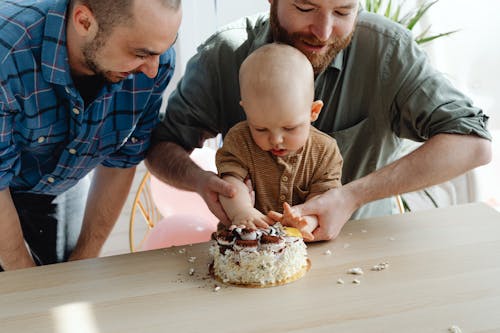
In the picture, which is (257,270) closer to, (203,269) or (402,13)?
(203,269)

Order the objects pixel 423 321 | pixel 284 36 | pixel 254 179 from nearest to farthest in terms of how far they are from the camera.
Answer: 1. pixel 423 321
2. pixel 254 179
3. pixel 284 36

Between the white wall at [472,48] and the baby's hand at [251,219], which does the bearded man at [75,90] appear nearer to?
the baby's hand at [251,219]

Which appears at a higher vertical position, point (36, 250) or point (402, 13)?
point (402, 13)

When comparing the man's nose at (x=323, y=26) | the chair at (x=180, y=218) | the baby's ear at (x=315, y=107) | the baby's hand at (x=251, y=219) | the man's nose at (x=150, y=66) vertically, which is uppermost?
the man's nose at (x=323, y=26)

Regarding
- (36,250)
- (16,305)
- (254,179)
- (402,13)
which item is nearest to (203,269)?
(254,179)

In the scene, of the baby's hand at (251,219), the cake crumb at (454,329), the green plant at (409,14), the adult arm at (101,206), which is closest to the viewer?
the cake crumb at (454,329)

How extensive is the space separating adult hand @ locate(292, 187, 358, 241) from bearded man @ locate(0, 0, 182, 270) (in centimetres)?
56

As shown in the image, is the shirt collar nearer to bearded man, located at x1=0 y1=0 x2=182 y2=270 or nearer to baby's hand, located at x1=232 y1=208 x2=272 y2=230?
bearded man, located at x1=0 y1=0 x2=182 y2=270

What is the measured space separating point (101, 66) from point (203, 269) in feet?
2.10

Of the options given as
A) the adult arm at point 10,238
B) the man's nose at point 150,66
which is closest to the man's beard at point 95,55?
the man's nose at point 150,66

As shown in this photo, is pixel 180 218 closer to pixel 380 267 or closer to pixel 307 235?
→ pixel 307 235

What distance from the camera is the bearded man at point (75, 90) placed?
1741 mm

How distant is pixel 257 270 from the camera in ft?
4.89

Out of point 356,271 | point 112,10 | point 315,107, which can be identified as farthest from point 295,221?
point 112,10
